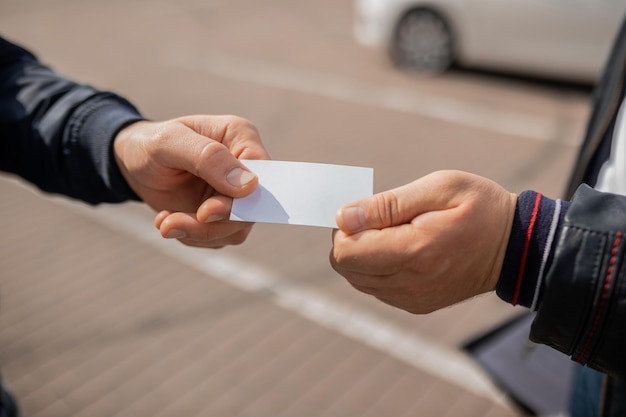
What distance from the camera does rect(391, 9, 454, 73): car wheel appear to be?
6559mm

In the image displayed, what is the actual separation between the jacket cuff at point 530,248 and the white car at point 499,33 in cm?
479

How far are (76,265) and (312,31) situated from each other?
5849mm

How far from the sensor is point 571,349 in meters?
1.14

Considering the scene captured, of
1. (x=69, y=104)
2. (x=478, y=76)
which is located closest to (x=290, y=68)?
(x=478, y=76)

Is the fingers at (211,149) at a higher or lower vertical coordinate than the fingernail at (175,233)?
higher

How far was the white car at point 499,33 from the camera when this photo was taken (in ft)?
18.3

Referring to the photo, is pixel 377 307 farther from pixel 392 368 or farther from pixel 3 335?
pixel 3 335

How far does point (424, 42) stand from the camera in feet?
21.9

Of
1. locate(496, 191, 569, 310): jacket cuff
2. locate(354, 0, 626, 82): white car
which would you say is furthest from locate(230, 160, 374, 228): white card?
locate(354, 0, 626, 82): white car

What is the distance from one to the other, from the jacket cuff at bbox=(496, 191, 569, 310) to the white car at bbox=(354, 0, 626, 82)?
479 centimetres

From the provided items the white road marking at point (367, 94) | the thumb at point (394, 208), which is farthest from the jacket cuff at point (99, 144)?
the white road marking at point (367, 94)

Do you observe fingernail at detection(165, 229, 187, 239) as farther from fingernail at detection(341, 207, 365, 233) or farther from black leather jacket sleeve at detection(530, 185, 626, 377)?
black leather jacket sleeve at detection(530, 185, 626, 377)

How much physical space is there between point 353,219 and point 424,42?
5.87 meters

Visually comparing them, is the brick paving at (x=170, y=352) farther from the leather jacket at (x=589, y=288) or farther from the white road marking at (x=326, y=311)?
the leather jacket at (x=589, y=288)
